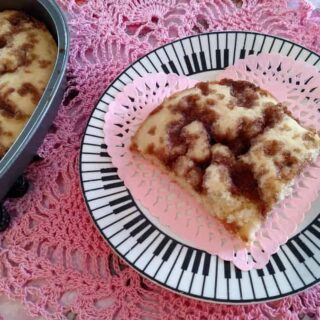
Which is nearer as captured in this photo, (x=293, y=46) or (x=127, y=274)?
(x=127, y=274)

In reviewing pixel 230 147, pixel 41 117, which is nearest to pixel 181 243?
pixel 230 147

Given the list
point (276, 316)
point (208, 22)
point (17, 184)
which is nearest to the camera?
point (276, 316)

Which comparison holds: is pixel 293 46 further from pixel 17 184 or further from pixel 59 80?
pixel 17 184

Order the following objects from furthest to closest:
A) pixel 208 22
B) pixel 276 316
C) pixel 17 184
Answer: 1. pixel 208 22
2. pixel 17 184
3. pixel 276 316

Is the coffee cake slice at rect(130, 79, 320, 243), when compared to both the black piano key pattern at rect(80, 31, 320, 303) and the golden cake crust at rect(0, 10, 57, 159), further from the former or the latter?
the golden cake crust at rect(0, 10, 57, 159)

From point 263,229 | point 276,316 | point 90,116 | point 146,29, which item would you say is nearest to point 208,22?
Answer: point 146,29

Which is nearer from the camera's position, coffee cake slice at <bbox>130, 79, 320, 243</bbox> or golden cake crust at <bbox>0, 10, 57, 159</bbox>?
coffee cake slice at <bbox>130, 79, 320, 243</bbox>

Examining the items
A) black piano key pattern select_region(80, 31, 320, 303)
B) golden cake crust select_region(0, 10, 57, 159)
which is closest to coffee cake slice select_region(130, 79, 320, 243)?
black piano key pattern select_region(80, 31, 320, 303)

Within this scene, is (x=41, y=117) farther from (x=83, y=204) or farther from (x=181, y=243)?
(x=181, y=243)
